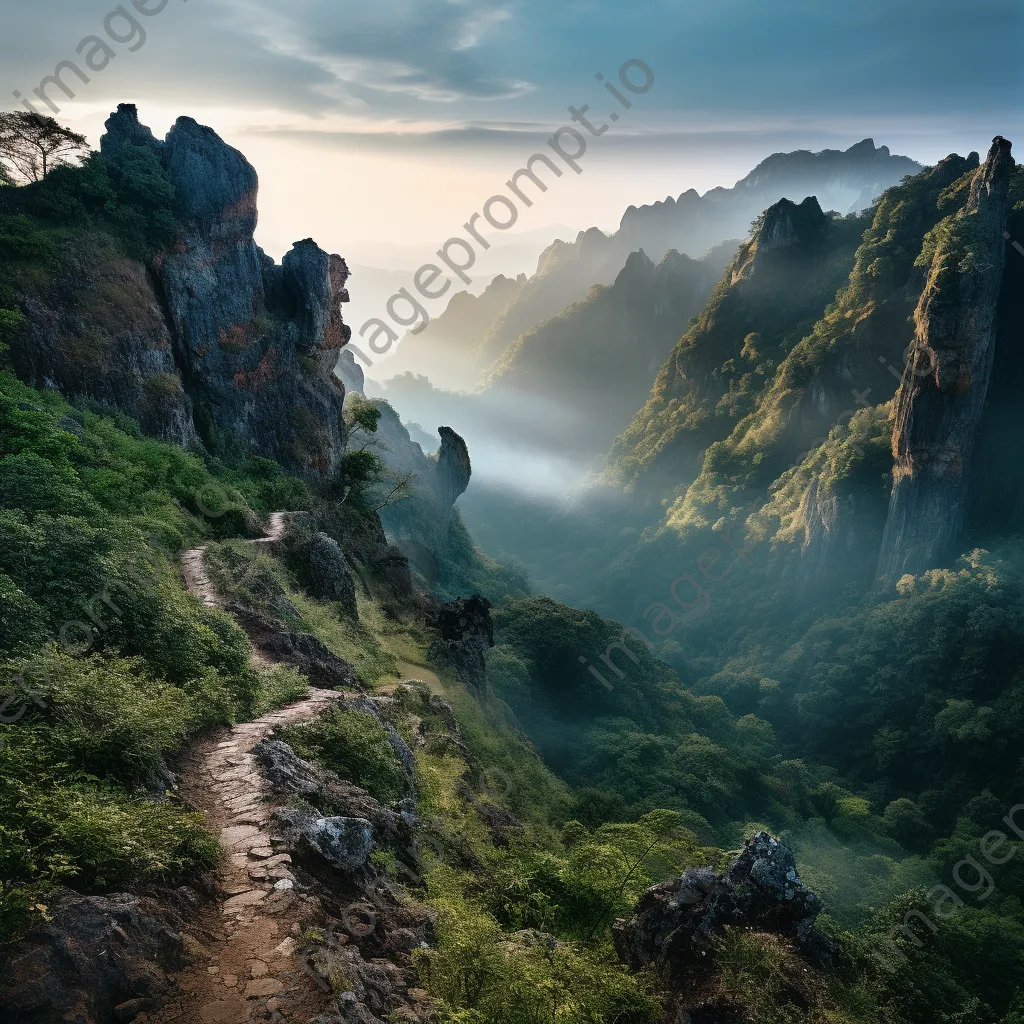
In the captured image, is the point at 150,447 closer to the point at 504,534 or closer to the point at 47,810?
the point at 47,810

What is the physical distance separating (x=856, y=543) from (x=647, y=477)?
43851 millimetres

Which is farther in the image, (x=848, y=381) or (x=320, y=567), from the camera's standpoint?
(x=848, y=381)

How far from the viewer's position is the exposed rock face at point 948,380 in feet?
187

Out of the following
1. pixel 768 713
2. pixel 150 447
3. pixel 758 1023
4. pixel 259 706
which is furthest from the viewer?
pixel 768 713

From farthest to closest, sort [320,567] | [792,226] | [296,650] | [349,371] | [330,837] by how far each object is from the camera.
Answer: [792,226]
[349,371]
[320,567]
[296,650]
[330,837]

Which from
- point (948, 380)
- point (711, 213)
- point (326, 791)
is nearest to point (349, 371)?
point (948, 380)

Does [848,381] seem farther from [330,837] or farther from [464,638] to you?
[330,837]

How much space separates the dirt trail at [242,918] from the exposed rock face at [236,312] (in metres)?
22.6

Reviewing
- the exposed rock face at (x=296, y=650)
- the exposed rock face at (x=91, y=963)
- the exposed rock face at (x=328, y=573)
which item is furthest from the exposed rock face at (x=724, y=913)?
the exposed rock face at (x=328, y=573)

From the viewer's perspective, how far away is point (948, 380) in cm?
5769

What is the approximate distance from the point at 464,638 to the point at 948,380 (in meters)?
52.7

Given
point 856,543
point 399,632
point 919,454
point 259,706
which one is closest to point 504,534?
point 856,543

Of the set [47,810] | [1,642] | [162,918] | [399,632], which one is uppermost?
[399,632]

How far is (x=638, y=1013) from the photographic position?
20.5 feet
